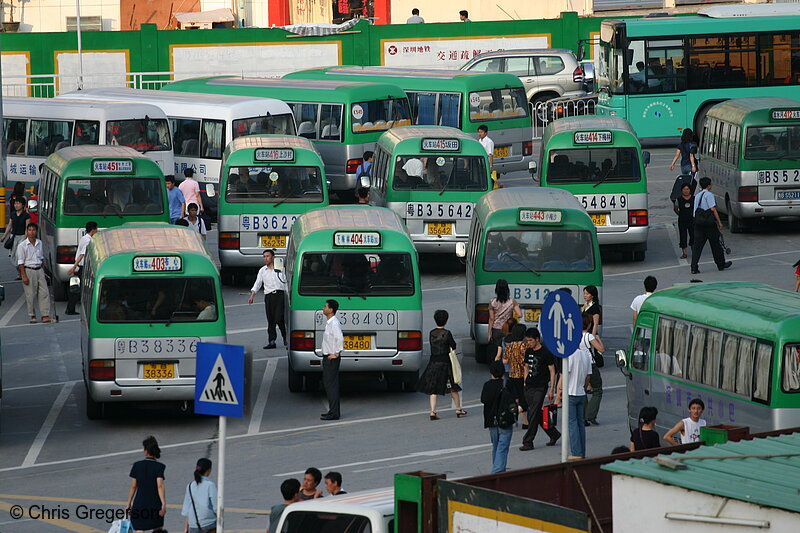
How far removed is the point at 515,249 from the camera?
20.0 m

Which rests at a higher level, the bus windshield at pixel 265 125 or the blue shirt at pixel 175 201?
the bus windshield at pixel 265 125

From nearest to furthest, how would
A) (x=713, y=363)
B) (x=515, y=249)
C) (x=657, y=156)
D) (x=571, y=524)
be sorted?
(x=571, y=524)
(x=713, y=363)
(x=515, y=249)
(x=657, y=156)

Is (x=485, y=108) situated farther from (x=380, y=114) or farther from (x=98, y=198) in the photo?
(x=98, y=198)

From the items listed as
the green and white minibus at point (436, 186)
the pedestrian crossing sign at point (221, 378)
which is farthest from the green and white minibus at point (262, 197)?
the pedestrian crossing sign at point (221, 378)

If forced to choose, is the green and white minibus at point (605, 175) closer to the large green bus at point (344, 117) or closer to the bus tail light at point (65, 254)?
the large green bus at point (344, 117)

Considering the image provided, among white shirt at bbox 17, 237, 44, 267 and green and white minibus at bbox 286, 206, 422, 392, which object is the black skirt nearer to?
green and white minibus at bbox 286, 206, 422, 392

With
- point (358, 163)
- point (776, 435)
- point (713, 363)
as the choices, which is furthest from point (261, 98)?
point (776, 435)

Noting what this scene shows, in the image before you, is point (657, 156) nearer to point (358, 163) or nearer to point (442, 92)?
point (442, 92)

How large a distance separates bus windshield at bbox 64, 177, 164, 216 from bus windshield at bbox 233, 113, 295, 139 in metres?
6.16

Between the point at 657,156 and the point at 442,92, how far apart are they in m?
6.69

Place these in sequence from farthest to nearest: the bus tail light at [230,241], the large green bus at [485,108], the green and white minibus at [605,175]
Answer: the large green bus at [485,108] < the green and white minibus at [605,175] < the bus tail light at [230,241]

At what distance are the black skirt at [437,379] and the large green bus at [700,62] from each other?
66.4 ft

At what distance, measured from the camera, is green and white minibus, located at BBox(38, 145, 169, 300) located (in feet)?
78.5

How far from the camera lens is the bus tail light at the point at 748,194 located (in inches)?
1059
